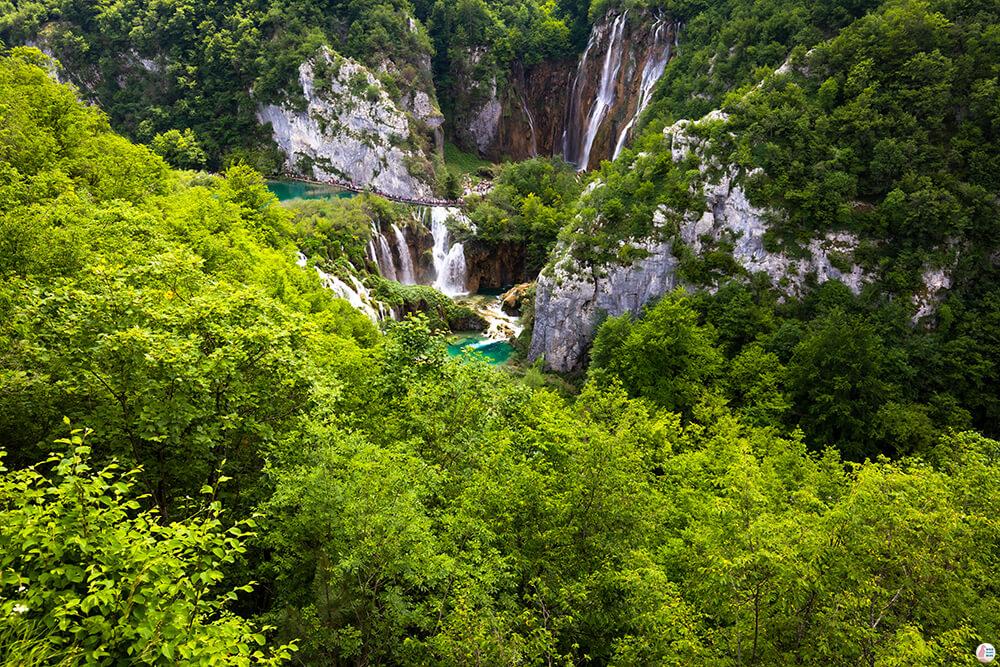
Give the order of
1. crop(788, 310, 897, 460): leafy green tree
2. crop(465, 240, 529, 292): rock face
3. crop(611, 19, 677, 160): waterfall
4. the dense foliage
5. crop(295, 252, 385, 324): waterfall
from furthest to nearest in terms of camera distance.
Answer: crop(611, 19, 677, 160): waterfall
crop(465, 240, 529, 292): rock face
the dense foliage
crop(295, 252, 385, 324): waterfall
crop(788, 310, 897, 460): leafy green tree

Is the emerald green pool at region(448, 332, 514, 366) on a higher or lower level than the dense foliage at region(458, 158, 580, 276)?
lower

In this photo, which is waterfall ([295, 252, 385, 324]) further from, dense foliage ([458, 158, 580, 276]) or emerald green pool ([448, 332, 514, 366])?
dense foliage ([458, 158, 580, 276])

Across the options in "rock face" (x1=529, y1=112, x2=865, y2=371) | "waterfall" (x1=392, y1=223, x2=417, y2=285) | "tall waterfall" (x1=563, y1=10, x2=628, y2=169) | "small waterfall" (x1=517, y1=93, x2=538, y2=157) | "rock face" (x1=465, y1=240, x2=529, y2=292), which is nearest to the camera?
"rock face" (x1=529, y1=112, x2=865, y2=371)

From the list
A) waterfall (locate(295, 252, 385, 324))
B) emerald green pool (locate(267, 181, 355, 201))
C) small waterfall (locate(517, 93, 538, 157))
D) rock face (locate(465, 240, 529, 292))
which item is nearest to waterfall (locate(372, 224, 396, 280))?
rock face (locate(465, 240, 529, 292))

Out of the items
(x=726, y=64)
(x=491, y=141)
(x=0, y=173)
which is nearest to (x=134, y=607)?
(x=0, y=173)

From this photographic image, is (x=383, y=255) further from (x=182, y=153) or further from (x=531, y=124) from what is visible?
(x=531, y=124)

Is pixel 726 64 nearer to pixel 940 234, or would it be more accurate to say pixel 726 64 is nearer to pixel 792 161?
pixel 792 161

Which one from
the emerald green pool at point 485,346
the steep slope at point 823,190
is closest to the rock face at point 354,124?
the emerald green pool at point 485,346

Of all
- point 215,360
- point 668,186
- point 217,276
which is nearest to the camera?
point 215,360
